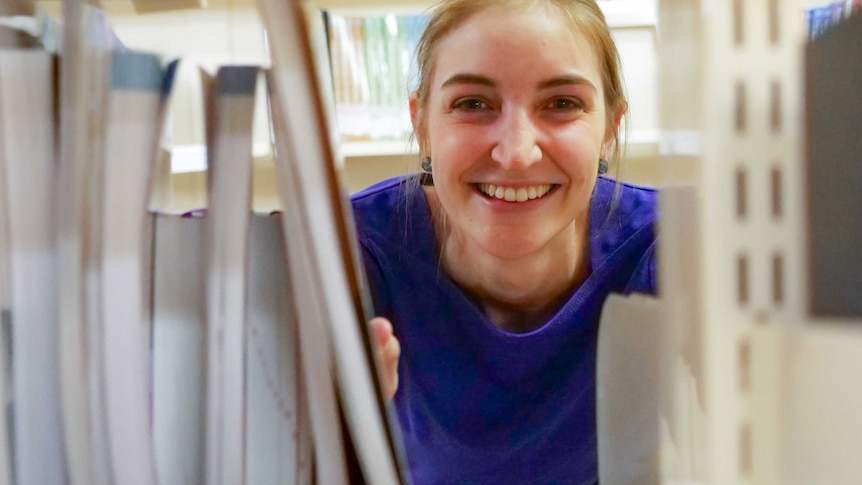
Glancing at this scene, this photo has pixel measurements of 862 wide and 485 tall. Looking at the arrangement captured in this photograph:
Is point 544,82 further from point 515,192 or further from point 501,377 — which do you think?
point 501,377

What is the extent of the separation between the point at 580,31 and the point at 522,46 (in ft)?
0.17

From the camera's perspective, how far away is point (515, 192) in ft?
1.46

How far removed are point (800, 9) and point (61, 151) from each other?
14.8 inches

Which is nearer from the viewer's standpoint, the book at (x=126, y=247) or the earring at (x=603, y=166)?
the book at (x=126, y=247)

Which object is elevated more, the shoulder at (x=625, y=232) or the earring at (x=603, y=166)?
the earring at (x=603, y=166)

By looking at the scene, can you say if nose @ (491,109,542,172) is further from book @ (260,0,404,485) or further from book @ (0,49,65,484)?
book @ (0,49,65,484)

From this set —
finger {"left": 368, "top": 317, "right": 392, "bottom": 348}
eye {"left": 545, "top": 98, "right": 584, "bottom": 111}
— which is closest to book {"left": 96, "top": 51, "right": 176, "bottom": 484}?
finger {"left": 368, "top": 317, "right": 392, "bottom": 348}

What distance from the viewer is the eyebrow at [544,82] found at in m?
0.42

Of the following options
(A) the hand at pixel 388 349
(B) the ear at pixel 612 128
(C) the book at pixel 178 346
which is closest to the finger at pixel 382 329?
(A) the hand at pixel 388 349

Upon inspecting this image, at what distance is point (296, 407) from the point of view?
0.35m

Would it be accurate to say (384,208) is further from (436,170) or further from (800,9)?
(800,9)

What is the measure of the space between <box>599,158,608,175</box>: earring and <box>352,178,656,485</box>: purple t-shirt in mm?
12

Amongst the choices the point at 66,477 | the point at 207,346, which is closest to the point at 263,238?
the point at 207,346

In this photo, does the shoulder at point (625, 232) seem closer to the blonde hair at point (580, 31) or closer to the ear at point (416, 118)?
the blonde hair at point (580, 31)
